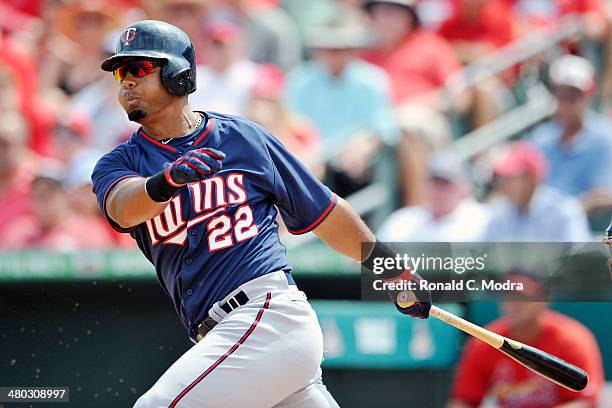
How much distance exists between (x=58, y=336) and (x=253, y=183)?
203 cm

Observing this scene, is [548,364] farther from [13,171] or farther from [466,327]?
[13,171]

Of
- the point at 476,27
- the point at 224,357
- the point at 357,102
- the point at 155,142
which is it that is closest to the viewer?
the point at 224,357

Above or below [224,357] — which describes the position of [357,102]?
above

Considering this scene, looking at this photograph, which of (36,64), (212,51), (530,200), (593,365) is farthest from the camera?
(36,64)

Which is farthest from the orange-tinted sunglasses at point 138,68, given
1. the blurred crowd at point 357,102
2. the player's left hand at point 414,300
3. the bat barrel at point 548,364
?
the blurred crowd at point 357,102

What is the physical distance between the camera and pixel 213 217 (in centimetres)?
337

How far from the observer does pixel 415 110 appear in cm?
641

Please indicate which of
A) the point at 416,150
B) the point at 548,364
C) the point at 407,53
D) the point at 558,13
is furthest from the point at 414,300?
the point at 558,13

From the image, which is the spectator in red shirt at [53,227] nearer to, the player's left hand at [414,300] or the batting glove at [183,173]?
the player's left hand at [414,300]

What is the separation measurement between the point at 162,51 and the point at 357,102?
3.32 meters

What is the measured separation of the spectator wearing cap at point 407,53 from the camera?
676cm

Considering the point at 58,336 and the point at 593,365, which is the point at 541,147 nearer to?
the point at 593,365

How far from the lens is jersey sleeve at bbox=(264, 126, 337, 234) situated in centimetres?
352

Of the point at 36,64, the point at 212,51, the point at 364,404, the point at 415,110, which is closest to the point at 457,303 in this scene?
the point at 364,404
